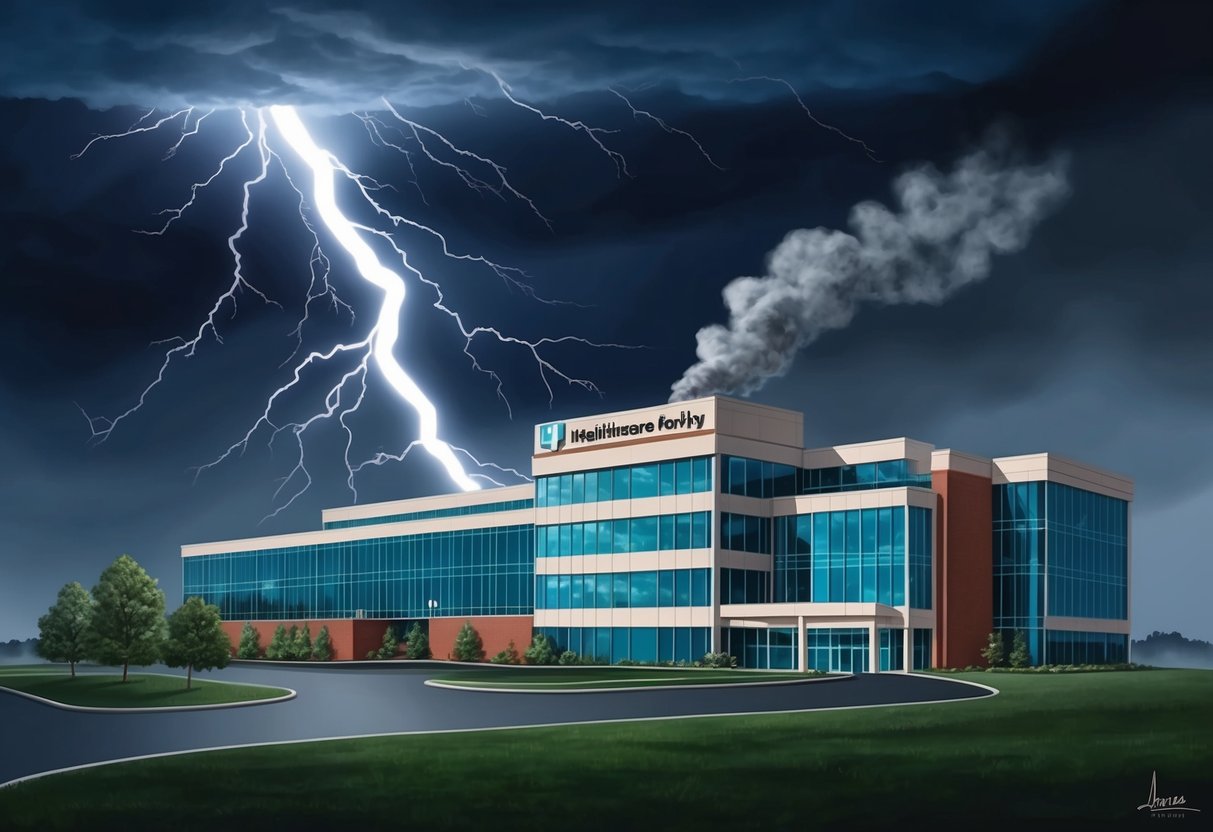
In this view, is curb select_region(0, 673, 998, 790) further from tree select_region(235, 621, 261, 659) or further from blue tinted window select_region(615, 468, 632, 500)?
tree select_region(235, 621, 261, 659)

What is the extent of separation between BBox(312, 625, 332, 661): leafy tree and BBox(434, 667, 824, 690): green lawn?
30.7 meters

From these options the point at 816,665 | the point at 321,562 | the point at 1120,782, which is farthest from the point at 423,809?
the point at 321,562

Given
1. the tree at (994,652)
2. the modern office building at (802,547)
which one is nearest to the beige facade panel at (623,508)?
the modern office building at (802,547)

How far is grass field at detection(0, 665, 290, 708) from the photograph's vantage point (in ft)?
137

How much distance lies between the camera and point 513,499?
8988 cm

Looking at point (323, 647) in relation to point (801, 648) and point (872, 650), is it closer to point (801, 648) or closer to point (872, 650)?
point (801, 648)

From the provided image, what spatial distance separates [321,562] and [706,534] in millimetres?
41856

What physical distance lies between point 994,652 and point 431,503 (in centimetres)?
4507

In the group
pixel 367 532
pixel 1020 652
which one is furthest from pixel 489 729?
pixel 367 532

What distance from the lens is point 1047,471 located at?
222ft

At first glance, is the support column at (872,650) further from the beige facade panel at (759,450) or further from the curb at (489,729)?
the curb at (489,729)

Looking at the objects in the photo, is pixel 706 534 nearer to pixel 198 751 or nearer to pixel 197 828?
pixel 198 751

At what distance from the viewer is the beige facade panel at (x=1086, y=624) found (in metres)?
67.8

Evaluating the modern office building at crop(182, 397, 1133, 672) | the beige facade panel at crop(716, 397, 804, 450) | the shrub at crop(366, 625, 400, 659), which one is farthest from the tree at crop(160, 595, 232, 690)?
the shrub at crop(366, 625, 400, 659)
